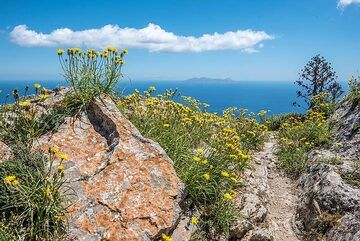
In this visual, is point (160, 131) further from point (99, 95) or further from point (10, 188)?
point (10, 188)

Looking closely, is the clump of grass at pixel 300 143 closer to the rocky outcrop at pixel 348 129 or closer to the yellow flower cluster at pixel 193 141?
the rocky outcrop at pixel 348 129

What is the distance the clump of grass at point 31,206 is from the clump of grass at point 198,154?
248 cm

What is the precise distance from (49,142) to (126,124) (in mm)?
1438

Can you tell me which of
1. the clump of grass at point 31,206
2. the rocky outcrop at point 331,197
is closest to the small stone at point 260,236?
the rocky outcrop at point 331,197

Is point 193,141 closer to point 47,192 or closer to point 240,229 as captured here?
point 240,229

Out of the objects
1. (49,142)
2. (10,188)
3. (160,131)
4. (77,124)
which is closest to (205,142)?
(160,131)

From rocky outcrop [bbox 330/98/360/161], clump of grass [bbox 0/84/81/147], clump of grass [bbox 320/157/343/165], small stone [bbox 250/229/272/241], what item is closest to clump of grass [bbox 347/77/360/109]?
rocky outcrop [bbox 330/98/360/161]

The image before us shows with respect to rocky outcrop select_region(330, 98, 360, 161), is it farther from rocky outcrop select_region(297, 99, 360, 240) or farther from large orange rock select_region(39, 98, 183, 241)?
large orange rock select_region(39, 98, 183, 241)

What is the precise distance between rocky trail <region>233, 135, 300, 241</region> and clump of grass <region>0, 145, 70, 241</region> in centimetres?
337

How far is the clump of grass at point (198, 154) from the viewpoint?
617 cm

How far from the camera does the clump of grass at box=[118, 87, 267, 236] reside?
6168 mm

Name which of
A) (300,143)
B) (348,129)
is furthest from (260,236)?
(348,129)

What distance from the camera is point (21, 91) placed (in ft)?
19.2

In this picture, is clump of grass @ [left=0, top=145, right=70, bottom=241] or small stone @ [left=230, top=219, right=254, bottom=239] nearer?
clump of grass @ [left=0, top=145, right=70, bottom=241]
